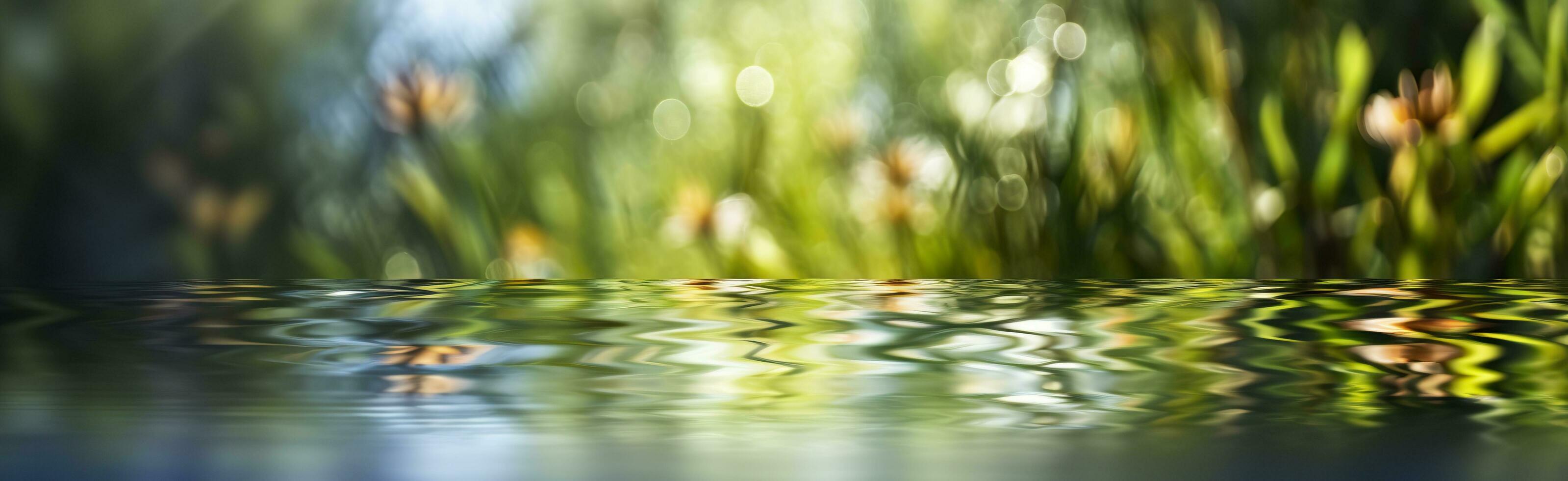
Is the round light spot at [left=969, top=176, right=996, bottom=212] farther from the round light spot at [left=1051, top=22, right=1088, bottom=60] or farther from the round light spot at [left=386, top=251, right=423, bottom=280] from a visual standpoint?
the round light spot at [left=386, top=251, right=423, bottom=280]

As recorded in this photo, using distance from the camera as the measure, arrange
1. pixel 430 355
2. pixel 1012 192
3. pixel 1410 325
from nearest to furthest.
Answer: pixel 430 355, pixel 1410 325, pixel 1012 192

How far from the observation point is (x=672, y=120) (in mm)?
1323

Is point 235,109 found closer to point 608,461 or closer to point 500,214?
point 500,214

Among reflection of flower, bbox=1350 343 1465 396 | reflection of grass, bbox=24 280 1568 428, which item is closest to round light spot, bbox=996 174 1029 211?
reflection of grass, bbox=24 280 1568 428

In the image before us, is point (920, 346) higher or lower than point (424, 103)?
lower

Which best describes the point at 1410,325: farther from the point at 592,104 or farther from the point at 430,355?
the point at 592,104

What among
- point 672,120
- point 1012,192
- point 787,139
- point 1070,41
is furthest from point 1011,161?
point 672,120

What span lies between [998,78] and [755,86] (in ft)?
0.93

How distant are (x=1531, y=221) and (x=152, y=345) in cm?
132

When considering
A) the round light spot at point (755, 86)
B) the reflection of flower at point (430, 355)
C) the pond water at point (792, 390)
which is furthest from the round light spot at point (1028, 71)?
the reflection of flower at point (430, 355)

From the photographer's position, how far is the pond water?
0.99 ft

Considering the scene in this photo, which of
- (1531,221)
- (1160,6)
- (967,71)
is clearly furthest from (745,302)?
(1531,221)

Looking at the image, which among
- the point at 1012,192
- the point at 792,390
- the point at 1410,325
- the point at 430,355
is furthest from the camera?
the point at 1012,192

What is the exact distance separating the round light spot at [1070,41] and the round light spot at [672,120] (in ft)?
1.42
